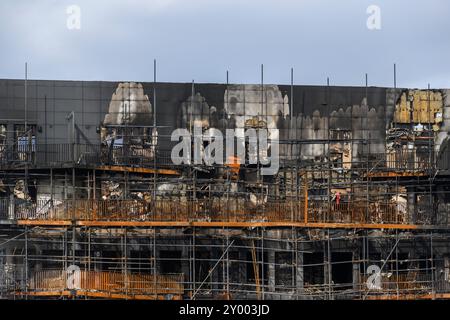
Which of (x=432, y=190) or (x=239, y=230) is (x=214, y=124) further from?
(x=432, y=190)

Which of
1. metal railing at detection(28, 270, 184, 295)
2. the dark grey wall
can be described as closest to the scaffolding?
metal railing at detection(28, 270, 184, 295)

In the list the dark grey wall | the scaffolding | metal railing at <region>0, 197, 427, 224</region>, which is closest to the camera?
the scaffolding

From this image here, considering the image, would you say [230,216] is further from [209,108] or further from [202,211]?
[209,108]

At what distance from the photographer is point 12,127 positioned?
2370 inches

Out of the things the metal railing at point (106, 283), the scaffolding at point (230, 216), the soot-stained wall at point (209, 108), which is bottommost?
the metal railing at point (106, 283)

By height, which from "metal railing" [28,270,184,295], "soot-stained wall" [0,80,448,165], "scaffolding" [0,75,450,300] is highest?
"soot-stained wall" [0,80,448,165]

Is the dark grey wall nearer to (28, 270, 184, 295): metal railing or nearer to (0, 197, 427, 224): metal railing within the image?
(0, 197, 427, 224): metal railing

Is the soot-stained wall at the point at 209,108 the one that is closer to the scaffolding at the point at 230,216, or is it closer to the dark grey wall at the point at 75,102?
the dark grey wall at the point at 75,102

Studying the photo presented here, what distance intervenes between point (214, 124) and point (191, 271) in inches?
254

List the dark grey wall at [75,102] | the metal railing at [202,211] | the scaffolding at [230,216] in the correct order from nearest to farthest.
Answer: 1. the scaffolding at [230,216]
2. the metal railing at [202,211]
3. the dark grey wall at [75,102]

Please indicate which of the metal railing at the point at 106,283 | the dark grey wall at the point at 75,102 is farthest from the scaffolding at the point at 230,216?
the dark grey wall at the point at 75,102

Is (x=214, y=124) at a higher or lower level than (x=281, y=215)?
higher
